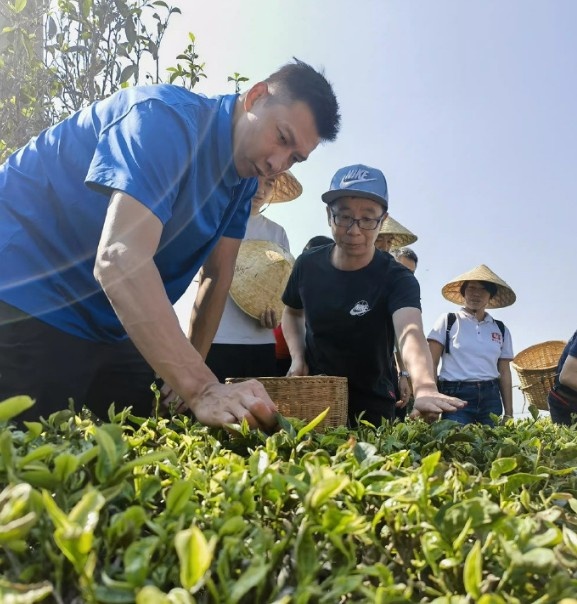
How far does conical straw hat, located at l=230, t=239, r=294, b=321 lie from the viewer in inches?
136

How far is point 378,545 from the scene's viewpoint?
0.69 meters

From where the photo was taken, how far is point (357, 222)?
2844mm

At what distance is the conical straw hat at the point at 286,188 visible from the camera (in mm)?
4238

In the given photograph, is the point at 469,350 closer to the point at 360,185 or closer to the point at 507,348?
the point at 507,348

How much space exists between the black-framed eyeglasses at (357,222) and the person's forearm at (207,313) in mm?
666

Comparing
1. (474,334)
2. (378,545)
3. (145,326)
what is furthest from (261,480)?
(474,334)

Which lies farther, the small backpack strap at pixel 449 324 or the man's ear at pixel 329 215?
the small backpack strap at pixel 449 324

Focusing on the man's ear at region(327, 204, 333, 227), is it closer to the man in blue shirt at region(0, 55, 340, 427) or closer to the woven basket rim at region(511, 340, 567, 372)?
the man in blue shirt at region(0, 55, 340, 427)

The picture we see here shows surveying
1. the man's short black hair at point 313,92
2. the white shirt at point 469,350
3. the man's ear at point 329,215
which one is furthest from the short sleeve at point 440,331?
the man's short black hair at point 313,92

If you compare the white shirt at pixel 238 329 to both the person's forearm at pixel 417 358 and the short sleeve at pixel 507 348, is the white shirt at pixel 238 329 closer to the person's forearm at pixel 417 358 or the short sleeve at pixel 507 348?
the person's forearm at pixel 417 358

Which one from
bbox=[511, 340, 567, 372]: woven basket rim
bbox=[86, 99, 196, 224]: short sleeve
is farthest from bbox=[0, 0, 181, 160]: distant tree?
bbox=[511, 340, 567, 372]: woven basket rim

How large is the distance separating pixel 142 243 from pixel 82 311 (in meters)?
0.65

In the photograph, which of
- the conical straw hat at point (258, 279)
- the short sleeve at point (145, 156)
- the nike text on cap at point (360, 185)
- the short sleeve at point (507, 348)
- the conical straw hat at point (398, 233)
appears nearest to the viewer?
the short sleeve at point (145, 156)

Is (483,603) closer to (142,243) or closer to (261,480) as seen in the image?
(261,480)
